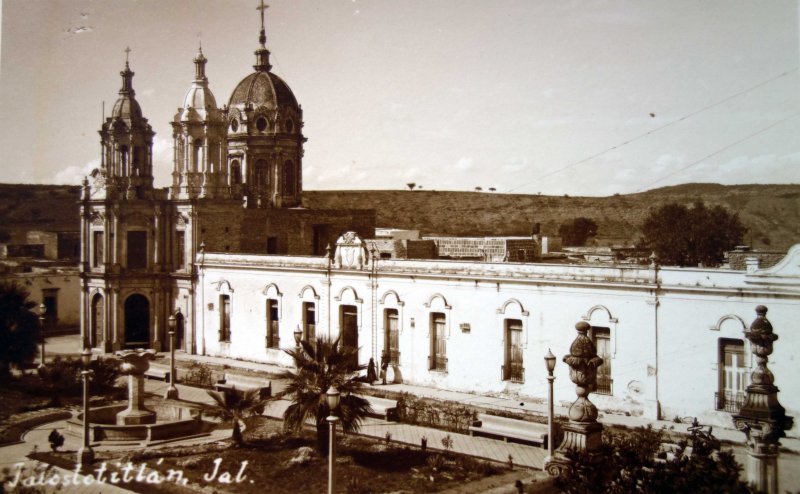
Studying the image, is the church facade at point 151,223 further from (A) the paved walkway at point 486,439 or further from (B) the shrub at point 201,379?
(A) the paved walkway at point 486,439

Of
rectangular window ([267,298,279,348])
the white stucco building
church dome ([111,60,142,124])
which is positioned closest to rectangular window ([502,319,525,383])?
the white stucco building

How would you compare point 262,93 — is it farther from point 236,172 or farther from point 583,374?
point 583,374

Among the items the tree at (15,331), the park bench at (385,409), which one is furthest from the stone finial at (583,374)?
the tree at (15,331)

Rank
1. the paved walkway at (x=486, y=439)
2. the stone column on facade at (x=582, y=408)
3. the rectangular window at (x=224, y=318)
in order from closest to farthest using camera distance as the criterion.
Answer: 1. the stone column on facade at (x=582, y=408)
2. the paved walkway at (x=486, y=439)
3. the rectangular window at (x=224, y=318)

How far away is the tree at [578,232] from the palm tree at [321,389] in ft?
202

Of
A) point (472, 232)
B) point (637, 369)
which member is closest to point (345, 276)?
point (637, 369)

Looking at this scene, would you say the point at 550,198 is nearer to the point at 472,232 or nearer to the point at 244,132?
the point at 472,232

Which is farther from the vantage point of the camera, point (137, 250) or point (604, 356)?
point (137, 250)

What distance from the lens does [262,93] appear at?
139ft

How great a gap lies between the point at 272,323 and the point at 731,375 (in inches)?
674

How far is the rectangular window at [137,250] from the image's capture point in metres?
34.9

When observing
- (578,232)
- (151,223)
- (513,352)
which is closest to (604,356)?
(513,352)

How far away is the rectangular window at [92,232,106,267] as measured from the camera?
114 ft

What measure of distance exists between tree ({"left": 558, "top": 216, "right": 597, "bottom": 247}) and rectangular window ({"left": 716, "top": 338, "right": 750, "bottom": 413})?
186ft
